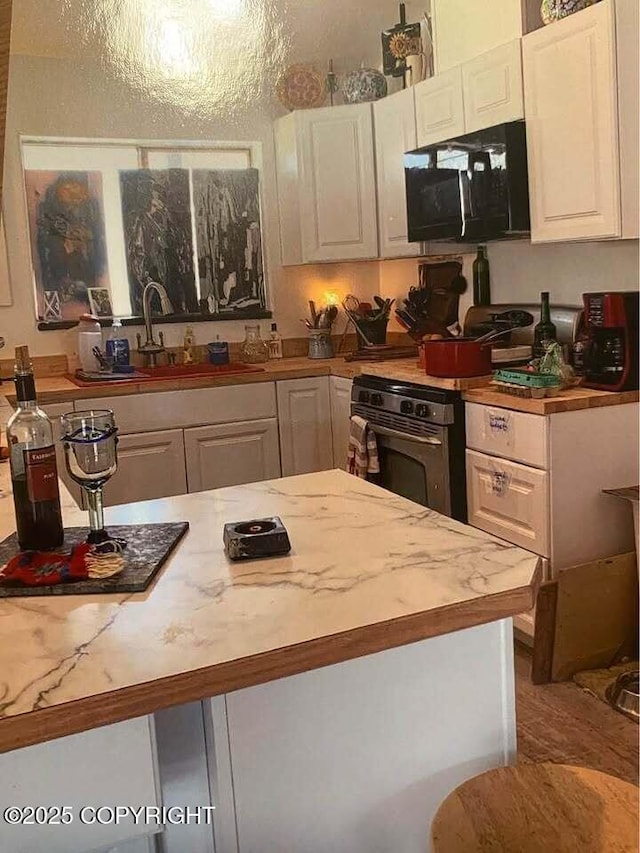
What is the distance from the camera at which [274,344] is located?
4598 mm

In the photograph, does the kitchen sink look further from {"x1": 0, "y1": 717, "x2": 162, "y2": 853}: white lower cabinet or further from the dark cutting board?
{"x1": 0, "y1": 717, "x2": 162, "y2": 853}: white lower cabinet

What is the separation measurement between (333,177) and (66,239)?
1344mm

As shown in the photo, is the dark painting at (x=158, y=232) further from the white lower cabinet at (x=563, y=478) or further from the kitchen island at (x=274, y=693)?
the kitchen island at (x=274, y=693)

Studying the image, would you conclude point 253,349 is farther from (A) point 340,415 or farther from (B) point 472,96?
(B) point 472,96

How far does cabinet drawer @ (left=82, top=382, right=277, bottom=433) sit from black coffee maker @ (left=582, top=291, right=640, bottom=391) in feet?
5.21

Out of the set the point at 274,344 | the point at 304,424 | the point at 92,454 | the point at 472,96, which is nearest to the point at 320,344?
the point at 274,344

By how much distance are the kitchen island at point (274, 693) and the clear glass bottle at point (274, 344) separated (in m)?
3.22

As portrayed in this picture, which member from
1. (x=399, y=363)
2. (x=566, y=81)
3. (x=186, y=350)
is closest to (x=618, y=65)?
(x=566, y=81)

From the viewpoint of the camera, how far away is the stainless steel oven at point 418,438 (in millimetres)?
3178

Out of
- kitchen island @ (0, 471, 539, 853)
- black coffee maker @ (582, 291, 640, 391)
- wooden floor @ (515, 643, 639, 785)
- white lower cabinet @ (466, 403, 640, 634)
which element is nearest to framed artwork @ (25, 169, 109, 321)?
white lower cabinet @ (466, 403, 640, 634)

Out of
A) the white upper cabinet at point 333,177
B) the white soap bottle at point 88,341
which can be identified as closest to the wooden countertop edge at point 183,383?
the white soap bottle at point 88,341

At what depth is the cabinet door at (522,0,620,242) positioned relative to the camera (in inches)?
107

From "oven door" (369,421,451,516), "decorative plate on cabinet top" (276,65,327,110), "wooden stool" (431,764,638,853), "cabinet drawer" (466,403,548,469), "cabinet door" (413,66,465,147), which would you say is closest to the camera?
"wooden stool" (431,764,638,853)

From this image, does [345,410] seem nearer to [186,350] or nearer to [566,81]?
[186,350]
